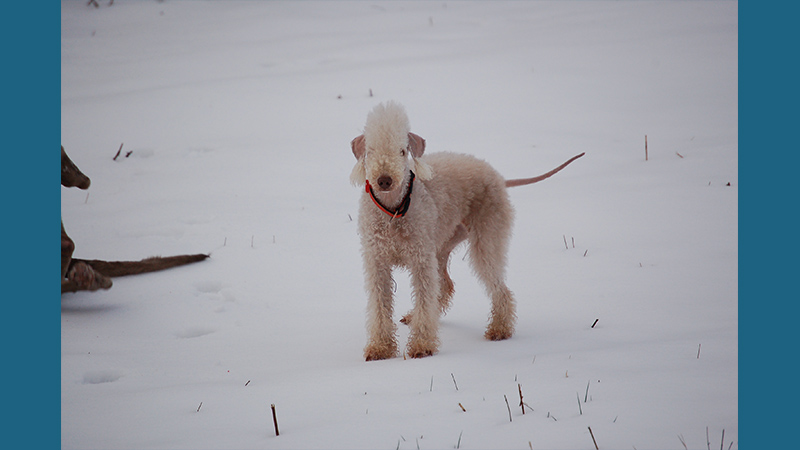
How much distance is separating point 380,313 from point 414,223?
0.57 metres

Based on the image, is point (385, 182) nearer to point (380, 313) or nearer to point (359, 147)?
point (359, 147)

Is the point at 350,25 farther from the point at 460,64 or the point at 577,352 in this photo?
the point at 577,352

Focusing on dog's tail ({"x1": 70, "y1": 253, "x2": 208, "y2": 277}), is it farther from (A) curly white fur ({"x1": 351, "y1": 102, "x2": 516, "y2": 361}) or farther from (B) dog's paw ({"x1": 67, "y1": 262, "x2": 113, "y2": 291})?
(A) curly white fur ({"x1": 351, "y1": 102, "x2": 516, "y2": 361})

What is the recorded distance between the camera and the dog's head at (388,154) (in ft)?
11.4

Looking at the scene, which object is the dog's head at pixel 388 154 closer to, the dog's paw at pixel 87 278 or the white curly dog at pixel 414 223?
the white curly dog at pixel 414 223

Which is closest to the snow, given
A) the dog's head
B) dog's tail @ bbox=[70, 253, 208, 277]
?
dog's tail @ bbox=[70, 253, 208, 277]

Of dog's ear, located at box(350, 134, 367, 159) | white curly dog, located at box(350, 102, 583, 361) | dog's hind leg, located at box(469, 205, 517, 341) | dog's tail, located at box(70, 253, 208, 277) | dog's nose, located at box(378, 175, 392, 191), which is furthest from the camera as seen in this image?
dog's tail, located at box(70, 253, 208, 277)

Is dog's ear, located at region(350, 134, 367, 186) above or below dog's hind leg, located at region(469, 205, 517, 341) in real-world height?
above

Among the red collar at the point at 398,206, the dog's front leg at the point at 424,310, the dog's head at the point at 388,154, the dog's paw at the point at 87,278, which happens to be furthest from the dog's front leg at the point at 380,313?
the dog's paw at the point at 87,278

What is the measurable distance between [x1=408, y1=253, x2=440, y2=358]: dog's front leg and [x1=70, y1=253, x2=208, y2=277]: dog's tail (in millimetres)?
2160

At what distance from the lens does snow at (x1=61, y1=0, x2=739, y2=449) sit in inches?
111

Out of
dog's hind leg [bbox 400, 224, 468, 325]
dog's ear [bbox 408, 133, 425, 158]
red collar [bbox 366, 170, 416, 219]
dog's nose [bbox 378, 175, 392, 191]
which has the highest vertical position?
dog's ear [bbox 408, 133, 425, 158]

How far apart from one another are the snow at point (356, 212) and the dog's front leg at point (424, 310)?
8.0 inches

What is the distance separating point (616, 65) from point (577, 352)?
6.82 m
